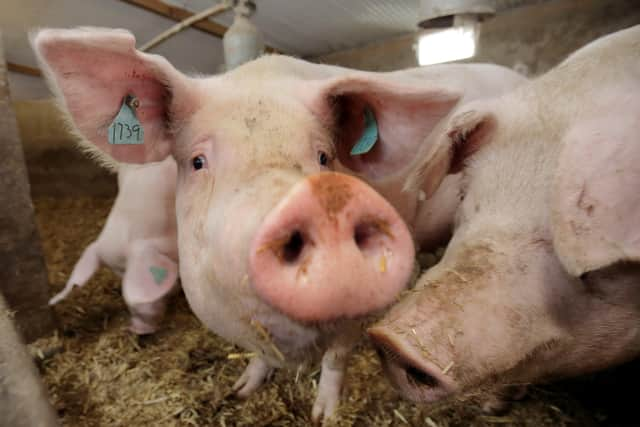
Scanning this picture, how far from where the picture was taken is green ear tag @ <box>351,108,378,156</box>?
6.58 feet

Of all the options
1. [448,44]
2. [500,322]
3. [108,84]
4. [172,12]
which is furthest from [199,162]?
[172,12]

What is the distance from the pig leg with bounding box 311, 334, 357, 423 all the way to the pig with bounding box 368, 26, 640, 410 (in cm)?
77

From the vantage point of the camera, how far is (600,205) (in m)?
1.43

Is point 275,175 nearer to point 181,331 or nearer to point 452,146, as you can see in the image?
point 452,146

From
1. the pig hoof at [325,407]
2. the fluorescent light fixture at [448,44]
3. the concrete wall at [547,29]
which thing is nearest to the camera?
the pig hoof at [325,407]

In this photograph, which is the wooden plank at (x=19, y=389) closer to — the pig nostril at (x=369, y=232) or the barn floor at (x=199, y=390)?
the pig nostril at (x=369, y=232)

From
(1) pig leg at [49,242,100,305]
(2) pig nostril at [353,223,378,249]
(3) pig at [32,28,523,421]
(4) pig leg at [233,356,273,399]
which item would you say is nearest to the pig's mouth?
(3) pig at [32,28,523,421]

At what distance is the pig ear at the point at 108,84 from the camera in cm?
157

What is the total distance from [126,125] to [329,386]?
1727 millimetres

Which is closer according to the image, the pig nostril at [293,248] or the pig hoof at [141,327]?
the pig nostril at [293,248]

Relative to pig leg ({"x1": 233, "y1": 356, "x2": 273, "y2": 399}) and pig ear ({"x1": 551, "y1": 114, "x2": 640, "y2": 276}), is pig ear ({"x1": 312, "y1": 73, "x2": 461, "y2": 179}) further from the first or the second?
pig leg ({"x1": 233, "y1": 356, "x2": 273, "y2": 399})

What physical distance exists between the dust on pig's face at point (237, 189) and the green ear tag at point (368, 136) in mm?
245

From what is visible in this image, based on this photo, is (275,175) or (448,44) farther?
(448,44)

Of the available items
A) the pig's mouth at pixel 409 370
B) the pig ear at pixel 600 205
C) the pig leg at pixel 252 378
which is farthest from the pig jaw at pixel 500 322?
the pig leg at pixel 252 378
